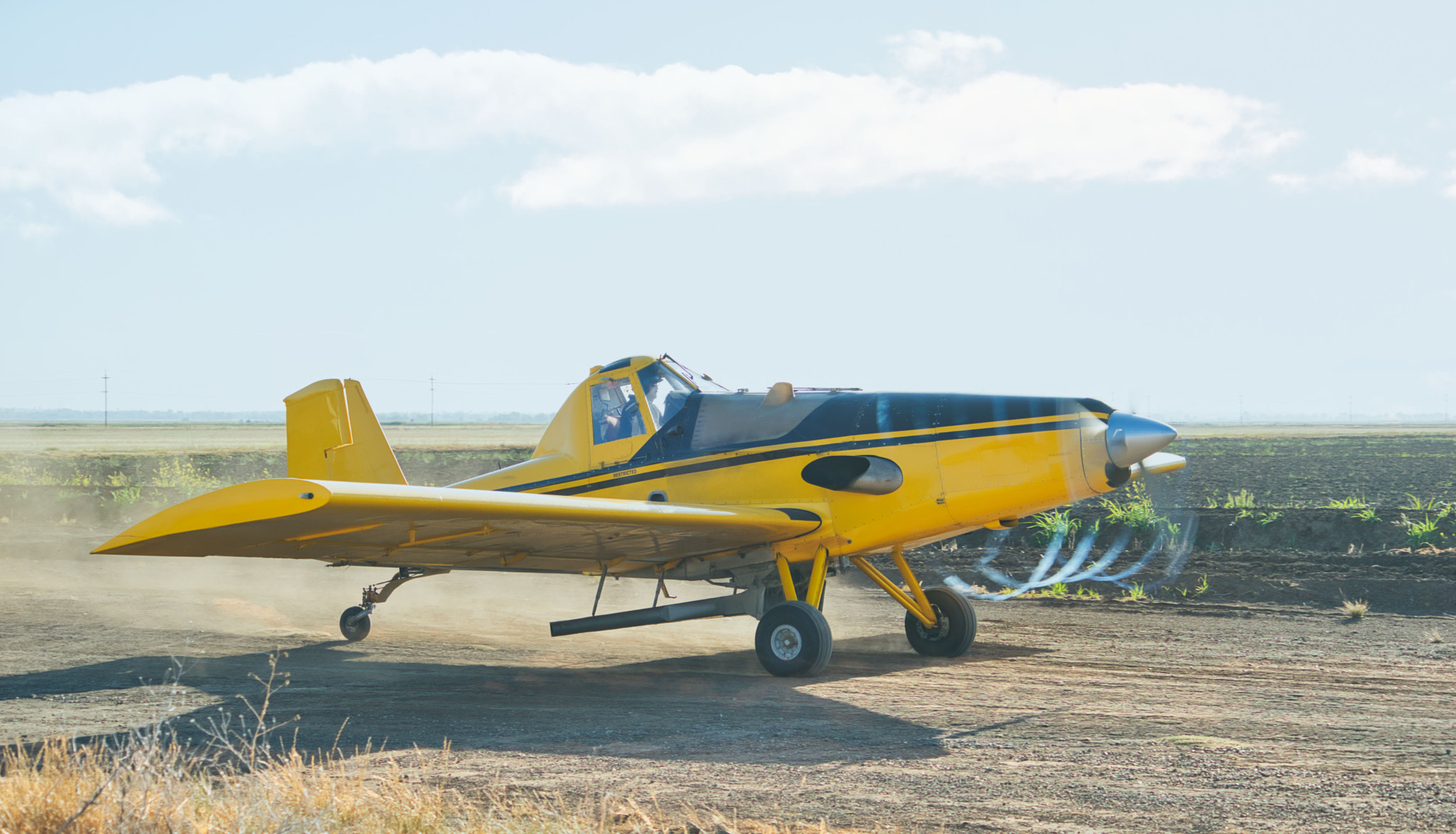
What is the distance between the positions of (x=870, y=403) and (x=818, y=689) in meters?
2.51

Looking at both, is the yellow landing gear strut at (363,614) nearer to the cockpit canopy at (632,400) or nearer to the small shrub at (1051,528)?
the cockpit canopy at (632,400)

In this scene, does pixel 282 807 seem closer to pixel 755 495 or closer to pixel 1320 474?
pixel 755 495

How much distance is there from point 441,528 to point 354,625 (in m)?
4.77

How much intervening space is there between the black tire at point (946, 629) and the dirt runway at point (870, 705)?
260 mm

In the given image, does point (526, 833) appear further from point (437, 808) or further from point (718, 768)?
point (718, 768)

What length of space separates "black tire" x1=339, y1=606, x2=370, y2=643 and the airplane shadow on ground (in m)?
0.38

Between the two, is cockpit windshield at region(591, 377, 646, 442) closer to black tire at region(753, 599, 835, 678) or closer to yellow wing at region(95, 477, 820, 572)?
yellow wing at region(95, 477, 820, 572)

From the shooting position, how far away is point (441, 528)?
7926 millimetres

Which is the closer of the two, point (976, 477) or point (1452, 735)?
point (1452, 735)

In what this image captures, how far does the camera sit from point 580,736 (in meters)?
7.06

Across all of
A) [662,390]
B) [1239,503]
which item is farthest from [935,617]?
[1239,503]

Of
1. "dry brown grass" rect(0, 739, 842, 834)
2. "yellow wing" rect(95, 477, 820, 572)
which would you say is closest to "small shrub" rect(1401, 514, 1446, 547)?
"yellow wing" rect(95, 477, 820, 572)

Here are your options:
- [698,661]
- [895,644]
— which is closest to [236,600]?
[698,661]

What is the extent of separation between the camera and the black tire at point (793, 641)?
354 inches
